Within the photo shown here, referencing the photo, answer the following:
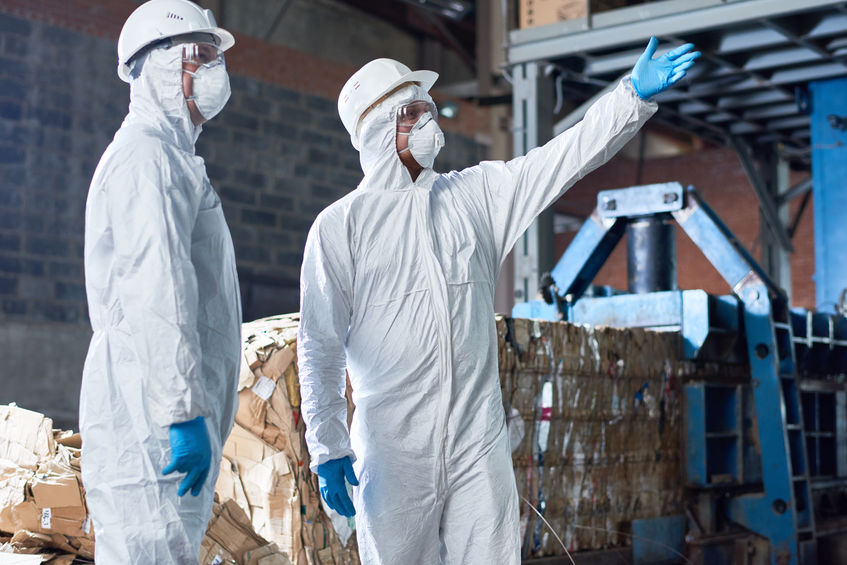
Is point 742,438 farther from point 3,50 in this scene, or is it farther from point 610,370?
point 3,50

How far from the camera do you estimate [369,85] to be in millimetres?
3535

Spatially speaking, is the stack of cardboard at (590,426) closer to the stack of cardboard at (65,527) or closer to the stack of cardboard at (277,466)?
the stack of cardboard at (277,466)

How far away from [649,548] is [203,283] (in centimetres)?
408

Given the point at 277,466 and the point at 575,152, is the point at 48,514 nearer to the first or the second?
the point at 277,466

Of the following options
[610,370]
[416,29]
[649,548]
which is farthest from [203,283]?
[416,29]

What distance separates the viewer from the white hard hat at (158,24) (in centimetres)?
297

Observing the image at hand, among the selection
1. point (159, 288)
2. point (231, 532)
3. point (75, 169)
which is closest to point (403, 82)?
point (159, 288)

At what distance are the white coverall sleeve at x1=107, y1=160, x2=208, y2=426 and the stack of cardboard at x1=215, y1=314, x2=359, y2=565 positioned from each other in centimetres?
184

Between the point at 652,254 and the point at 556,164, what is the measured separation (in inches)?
146

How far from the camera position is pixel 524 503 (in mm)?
5391

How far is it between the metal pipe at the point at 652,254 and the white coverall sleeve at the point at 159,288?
15.8 ft

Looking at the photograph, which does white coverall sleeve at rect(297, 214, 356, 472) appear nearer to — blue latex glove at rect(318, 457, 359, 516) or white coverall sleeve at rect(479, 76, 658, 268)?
blue latex glove at rect(318, 457, 359, 516)

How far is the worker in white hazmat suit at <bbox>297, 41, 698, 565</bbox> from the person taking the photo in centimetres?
321

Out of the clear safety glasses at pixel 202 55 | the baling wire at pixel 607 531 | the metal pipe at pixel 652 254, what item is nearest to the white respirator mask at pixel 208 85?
the clear safety glasses at pixel 202 55
